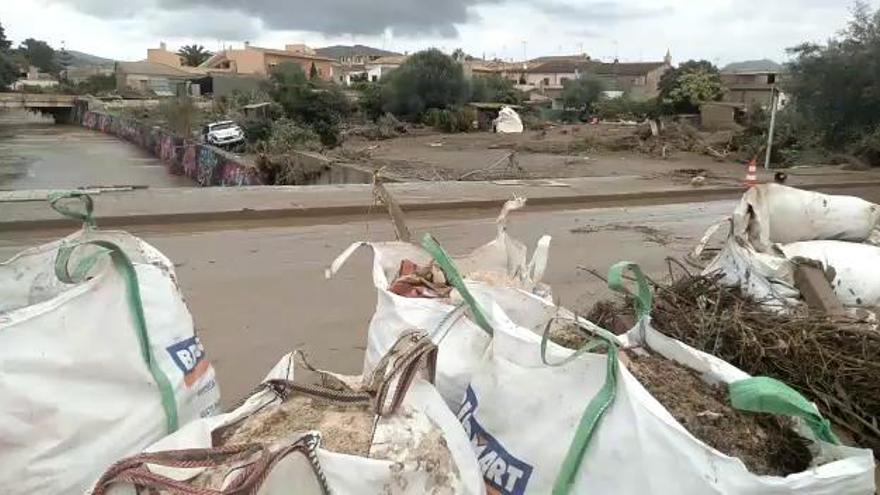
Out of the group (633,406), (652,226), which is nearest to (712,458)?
(633,406)

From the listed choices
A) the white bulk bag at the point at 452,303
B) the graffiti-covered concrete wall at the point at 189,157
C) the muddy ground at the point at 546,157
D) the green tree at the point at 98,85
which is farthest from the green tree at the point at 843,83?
the green tree at the point at 98,85

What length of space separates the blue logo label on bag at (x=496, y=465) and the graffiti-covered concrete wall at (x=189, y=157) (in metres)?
24.1

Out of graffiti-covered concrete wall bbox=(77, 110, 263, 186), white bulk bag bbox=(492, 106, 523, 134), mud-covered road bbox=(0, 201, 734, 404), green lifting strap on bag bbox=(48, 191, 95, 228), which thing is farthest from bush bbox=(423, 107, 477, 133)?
green lifting strap on bag bbox=(48, 191, 95, 228)

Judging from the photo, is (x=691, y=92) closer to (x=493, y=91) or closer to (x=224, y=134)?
(x=493, y=91)

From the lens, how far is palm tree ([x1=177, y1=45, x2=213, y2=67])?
15000cm

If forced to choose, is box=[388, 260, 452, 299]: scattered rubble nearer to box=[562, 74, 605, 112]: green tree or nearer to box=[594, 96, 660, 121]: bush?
box=[594, 96, 660, 121]: bush

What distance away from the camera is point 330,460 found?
4.24 feet

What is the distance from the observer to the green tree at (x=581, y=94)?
65.1 metres

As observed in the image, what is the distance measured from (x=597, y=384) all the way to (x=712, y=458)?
0.85 ft

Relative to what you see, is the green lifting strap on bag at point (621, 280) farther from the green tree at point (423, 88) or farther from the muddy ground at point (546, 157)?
the green tree at point (423, 88)

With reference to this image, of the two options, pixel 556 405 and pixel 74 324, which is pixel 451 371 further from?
pixel 74 324

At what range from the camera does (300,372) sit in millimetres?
3240

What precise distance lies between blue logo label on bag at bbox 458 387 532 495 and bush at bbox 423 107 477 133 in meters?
46.9

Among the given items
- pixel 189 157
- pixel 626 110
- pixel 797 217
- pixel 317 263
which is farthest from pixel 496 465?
pixel 626 110
